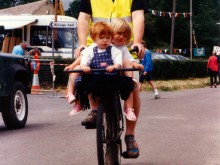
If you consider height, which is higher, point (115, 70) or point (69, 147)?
point (115, 70)

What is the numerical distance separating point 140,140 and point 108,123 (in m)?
3.62

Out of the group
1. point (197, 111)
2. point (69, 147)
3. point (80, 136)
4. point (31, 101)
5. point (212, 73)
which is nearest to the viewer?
point (69, 147)

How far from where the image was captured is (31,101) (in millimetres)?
18641

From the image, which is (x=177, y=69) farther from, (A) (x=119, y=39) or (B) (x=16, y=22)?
(A) (x=119, y=39)

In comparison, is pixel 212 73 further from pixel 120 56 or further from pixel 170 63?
pixel 120 56

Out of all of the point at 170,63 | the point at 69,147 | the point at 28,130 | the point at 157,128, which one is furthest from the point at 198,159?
the point at 170,63

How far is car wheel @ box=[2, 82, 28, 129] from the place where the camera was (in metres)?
11.3

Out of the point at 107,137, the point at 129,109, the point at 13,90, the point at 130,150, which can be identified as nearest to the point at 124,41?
the point at 129,109

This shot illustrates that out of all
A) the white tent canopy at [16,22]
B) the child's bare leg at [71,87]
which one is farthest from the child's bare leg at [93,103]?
the white tent canopy at [16,22]

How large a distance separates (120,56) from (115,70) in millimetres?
244

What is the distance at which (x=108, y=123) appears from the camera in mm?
5773

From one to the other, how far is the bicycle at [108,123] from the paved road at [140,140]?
3.93 feet

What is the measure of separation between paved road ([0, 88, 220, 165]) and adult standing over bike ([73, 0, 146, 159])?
95 centimetres

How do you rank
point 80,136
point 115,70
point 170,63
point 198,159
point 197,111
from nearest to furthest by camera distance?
point 115,70, point 198,159, point 80,136, point 197,111, point 170,63
